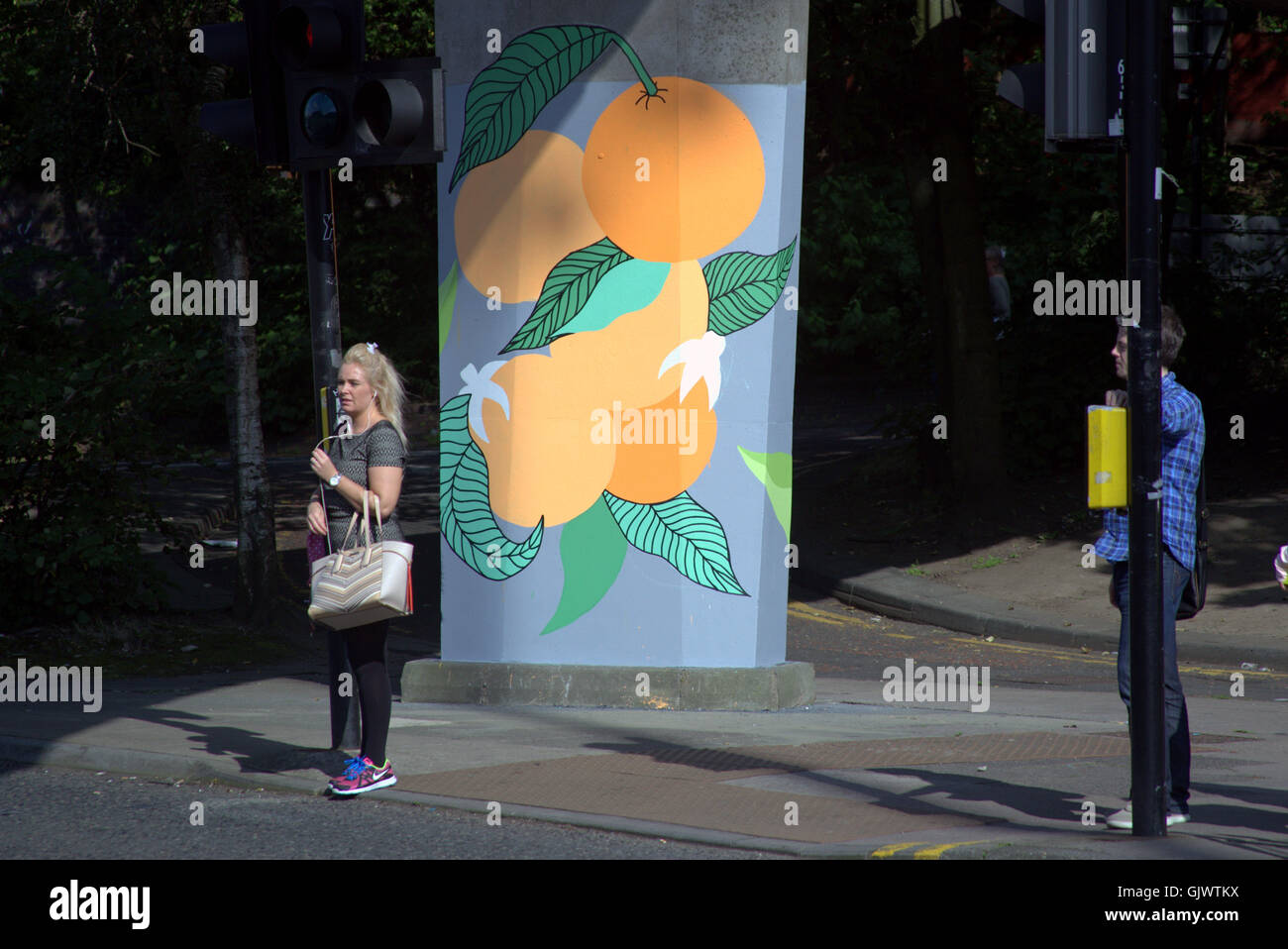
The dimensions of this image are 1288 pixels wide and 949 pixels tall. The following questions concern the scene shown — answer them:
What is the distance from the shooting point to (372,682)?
6.30 meters

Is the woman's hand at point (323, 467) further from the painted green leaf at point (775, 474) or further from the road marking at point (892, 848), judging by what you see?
the painted green leaf at point (775, 474)

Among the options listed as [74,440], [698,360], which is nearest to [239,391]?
[74,440]

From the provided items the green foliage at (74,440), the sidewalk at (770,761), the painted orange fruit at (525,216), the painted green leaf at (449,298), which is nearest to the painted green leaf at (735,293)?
the painted orange fruit at (525,216)

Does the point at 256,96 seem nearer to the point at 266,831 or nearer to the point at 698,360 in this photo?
the point at 698,360

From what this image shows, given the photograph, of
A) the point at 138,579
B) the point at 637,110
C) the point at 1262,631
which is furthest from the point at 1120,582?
the point at 138,579

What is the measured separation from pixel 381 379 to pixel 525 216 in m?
2.88

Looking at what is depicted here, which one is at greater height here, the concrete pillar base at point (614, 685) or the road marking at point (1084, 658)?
the concrete pillar base at point (614, 685)

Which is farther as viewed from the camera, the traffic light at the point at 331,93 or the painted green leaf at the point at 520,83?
the painted green leaf at the point at 520,83

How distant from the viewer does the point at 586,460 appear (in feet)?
29.4

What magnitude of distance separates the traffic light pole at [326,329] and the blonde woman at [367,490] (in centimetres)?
34

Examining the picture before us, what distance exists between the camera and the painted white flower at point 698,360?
8.80 m

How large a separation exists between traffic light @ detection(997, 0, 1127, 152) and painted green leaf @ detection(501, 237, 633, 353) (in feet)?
12.9

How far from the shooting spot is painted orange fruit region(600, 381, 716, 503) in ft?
29.0

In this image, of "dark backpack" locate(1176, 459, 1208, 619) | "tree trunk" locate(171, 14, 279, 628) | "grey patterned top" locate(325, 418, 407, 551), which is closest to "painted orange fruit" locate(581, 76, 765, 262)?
"grey patterned top" locate(325, 418, 407, 551)
